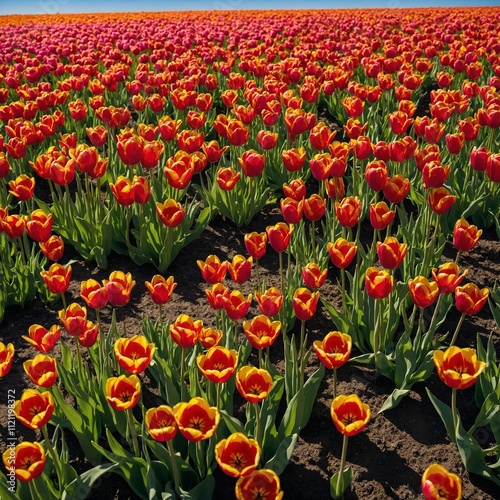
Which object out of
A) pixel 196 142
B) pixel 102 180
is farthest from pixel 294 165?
pixel 102 180

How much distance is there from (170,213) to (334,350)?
1.55 m

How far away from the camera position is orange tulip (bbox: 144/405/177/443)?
1.81 meters

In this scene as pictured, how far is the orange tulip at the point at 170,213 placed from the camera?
320 centimetres

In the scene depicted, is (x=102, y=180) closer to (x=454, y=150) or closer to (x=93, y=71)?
(x=93, y=71)

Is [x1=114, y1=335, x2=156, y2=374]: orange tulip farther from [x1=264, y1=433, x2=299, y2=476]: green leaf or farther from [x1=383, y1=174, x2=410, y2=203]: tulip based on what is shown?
[x1=383, y1=174, x2=410, y2=203]: tulip

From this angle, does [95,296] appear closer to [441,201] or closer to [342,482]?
[342,482]

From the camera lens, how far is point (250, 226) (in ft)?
15.4

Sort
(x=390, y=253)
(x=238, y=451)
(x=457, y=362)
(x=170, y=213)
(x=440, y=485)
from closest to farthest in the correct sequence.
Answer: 1. (x=440, y=485)
2. (x=238, y=451)
3. (x=457, y=362)
4. (x=390, y=253)
5. (x=170, y=213)

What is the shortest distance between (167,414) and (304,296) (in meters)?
0.89

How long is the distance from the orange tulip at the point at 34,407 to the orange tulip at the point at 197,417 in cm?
44

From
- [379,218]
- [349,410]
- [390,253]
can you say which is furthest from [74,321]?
[379,218]

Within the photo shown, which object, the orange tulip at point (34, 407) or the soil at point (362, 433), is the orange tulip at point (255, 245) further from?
the orange tulip at point (34, 407)

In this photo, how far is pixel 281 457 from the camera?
225 centimetres

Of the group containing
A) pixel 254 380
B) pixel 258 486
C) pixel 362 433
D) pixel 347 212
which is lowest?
pixel 362 433
